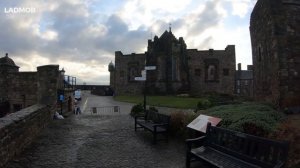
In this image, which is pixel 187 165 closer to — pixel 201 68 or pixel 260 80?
pixel 260 80

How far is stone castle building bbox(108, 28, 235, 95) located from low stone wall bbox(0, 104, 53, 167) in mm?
30070

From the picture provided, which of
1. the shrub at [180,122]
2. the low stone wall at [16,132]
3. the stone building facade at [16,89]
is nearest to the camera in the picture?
the low stone wall at [16,132]

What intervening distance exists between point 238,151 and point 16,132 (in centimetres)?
578

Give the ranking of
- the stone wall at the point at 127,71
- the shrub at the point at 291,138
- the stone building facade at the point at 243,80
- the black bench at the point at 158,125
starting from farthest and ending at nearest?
the stone building facade at the point at 243,80 < the stone wall at the point at 127,71 < the black bench at the point at 158,125 < the shrub at the point at 291,138

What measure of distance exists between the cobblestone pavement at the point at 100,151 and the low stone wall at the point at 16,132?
0.70 feet

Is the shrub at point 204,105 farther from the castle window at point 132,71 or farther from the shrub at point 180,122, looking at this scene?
the castle window at point 132,71

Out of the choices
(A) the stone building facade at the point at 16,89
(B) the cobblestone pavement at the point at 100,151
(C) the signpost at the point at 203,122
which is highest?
(A) the stone building facade at the point at 16,89

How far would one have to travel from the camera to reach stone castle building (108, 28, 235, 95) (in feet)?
134

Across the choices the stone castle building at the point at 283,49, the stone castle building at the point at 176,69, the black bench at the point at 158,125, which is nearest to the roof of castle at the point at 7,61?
the black bench at the point at 158,125

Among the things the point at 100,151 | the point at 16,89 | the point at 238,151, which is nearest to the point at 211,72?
the point at 16,89

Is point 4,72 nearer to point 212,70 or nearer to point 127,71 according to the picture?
point 127,71

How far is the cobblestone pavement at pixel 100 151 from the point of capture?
24.1 ft

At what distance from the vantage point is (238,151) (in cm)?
597

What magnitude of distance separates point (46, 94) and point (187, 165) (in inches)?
440
